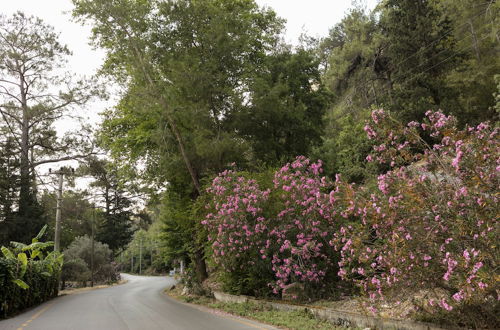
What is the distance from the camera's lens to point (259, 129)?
21.8 m

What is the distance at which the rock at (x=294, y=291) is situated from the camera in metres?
12.6

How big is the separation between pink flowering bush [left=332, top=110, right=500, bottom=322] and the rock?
4421mm

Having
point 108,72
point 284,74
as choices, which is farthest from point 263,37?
point 108,72

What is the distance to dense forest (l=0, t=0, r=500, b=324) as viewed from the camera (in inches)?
315

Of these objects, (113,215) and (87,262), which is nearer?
(87,262)

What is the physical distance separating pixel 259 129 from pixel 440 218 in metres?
15.4

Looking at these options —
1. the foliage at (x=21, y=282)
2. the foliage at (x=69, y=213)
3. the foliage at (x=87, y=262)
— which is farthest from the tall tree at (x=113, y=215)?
the foliage at (x=21, y=282)

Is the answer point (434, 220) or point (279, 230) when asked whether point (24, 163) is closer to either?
point (279, 230)

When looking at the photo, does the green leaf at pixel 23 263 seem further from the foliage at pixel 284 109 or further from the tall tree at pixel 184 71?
the foliage at pixel 284 109

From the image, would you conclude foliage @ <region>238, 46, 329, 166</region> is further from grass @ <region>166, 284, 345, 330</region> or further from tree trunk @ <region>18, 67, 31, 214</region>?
tree trunk @ <region>18, 67, 31, 214</region>

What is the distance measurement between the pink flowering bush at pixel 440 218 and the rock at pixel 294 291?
442 centimetres

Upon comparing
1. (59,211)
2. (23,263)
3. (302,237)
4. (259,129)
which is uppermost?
(259,129)

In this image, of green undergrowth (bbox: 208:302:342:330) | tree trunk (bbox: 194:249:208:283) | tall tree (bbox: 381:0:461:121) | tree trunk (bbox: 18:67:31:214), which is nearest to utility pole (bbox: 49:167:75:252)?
tree trunk (bbox: 18:67:31:214)

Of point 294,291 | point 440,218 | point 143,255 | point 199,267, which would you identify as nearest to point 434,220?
point 440,218
